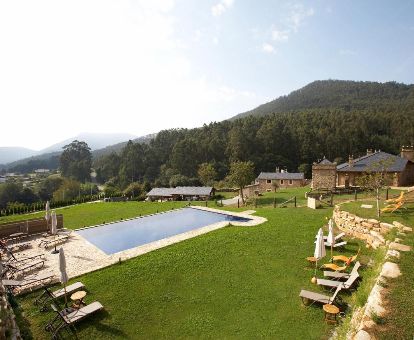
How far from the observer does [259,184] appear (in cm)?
5056

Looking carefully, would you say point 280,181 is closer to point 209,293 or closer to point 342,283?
point 342,283

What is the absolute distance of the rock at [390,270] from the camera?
8.54 m

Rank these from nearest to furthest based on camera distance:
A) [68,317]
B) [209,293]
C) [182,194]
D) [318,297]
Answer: [68,317], [318,297], [209,293], [182,194]

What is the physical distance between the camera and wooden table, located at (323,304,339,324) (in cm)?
847

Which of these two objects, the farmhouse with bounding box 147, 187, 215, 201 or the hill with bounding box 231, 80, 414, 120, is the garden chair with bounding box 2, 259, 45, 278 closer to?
the farmhouse with bounding box 147, 187, 215, 201

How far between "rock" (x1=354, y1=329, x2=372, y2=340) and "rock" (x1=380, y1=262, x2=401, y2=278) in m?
2.95

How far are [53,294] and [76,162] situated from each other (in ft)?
351

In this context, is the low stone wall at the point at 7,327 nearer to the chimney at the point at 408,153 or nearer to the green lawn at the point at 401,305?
the green lawn at the point at 401,305

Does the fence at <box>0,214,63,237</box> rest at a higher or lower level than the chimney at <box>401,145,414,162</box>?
lower

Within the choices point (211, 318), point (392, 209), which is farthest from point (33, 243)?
point (392, 209)

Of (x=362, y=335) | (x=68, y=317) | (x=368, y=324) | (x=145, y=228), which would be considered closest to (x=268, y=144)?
(x=145, y=228)

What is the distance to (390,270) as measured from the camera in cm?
880

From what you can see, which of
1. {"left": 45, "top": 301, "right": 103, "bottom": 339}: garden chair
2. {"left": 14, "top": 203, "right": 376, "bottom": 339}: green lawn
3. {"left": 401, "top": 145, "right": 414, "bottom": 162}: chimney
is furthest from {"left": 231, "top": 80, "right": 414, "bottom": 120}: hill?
{"left": 45, "top": 301, "right": 103, "bottom": 339}: garden chair

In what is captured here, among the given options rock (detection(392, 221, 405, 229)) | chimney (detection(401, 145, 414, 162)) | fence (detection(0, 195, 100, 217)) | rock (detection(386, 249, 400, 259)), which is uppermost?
chimney (detection(401, 145, 414, 162))
